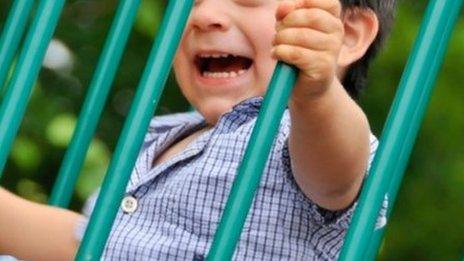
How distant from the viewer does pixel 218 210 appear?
1980 millimetres

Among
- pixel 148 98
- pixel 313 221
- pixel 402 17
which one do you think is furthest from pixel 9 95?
pixel 402 17

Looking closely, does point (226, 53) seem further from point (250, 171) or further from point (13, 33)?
point (250, 171)

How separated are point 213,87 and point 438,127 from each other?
3.35ft

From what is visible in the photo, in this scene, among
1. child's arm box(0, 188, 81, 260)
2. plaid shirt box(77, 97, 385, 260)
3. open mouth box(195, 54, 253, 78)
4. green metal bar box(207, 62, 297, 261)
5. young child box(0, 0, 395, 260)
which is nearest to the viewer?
green metal bar box(207, 62, 297, 261)

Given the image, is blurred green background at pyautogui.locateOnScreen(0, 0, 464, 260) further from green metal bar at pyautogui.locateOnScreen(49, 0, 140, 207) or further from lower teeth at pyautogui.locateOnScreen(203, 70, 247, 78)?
lower teeth at pyautogui.locateOnScreen(203, 70, 247, 78)

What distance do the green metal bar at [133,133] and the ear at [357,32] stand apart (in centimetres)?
42

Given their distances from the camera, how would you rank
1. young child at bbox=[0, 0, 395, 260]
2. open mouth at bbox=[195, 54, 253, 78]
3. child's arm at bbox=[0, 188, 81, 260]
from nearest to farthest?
young child at bbox=[0, 0, 395, 260]
open mouth at bbox=[195, 54, 253, 78]
child's arm at bbox=[0, 188, 81, 260]

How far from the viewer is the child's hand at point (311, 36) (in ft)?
5.31

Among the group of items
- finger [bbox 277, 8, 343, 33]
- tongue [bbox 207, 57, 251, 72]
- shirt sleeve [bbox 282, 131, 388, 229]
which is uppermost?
finger [bbox 277, 8, 343, 33]

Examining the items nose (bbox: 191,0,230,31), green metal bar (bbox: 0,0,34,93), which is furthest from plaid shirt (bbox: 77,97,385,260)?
green metal bar (bbox: 0,0,34,93)

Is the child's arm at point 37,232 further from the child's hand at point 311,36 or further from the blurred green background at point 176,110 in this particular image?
the blurred green background at point 176,110

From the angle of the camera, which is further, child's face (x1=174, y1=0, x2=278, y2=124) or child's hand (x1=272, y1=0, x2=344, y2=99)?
child's face (x1=174, y1=0, x2=278, y2=124)

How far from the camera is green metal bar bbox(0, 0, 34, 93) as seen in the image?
208cm

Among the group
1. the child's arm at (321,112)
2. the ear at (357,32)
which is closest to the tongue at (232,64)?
the ear at (357,32)
